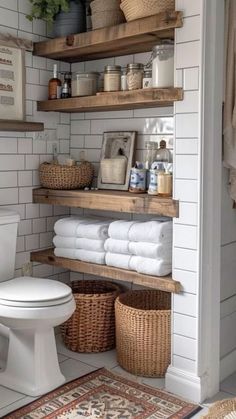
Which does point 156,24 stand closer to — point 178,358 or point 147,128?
point 147,128

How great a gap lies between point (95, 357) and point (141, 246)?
2.58ft

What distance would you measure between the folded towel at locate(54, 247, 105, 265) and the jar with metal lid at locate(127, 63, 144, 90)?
927 mm

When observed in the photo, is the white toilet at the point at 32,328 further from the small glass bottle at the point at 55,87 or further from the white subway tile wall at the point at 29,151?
the small glass bottle at the point at 55,87

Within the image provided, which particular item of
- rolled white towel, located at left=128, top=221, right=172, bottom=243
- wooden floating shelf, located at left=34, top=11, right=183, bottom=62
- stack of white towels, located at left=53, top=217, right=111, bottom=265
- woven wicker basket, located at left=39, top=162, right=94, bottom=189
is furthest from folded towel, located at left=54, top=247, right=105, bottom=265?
wooden floating shelf, located at left=34, top=11, right=183, bottom=62

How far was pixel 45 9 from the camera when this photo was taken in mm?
2979

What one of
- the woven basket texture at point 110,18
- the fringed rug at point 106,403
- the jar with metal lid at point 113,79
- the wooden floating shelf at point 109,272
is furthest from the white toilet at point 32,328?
the woven basket texture at point 110,18

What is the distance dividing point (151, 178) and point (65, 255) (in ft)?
2.38

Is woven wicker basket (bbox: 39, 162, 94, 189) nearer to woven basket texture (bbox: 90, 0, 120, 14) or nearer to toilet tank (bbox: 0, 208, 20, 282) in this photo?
toilet tank (bbox: 0, 208, 20, 282)

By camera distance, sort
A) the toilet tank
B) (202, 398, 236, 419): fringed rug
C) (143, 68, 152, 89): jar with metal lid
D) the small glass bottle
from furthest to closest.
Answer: the small glass bottle, the toilet tank, (143, 68, 152, 89): jar with metal lid, (202, 398, 236, 419): fringed rug

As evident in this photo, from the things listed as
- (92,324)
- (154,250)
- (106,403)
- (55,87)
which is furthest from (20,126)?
(106,403)

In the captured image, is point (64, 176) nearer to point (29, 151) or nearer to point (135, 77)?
point (29, 151)

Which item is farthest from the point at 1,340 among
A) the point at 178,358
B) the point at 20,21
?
the point at 20,21

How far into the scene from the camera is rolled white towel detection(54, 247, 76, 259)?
2961mm

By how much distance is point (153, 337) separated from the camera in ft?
8.67
